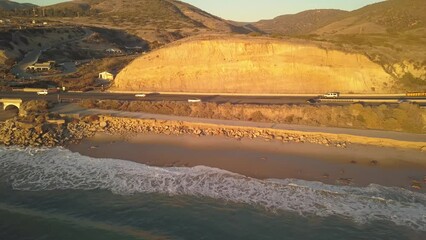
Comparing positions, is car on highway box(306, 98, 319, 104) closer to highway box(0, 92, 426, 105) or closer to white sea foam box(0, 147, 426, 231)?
highway box(0, 92, 426, 105)

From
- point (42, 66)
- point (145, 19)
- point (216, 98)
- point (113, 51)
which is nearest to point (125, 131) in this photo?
point (216, 98)

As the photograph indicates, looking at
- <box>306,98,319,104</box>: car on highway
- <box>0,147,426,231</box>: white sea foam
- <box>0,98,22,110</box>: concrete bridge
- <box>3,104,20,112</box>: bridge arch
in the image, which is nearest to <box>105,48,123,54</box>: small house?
<box>3,104,20,112</box>: bridge arch

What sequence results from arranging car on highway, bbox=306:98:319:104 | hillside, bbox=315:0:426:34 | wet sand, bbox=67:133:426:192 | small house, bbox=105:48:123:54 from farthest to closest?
1. small house, bbox=105:48:123:54
2. hillside, bbox=315:0:426:34
3. car on highway, bbox=306:98:319:104
4. wet sand, bbox=67:133:426:192

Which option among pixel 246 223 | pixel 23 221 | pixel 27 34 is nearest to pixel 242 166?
pixel 246 223

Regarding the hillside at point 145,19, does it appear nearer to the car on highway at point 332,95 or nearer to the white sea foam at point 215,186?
the car on highway at point 332,95

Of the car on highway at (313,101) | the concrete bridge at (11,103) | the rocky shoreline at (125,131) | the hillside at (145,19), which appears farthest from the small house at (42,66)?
the car on highway at (313,101)

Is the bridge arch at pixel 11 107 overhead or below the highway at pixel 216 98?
below

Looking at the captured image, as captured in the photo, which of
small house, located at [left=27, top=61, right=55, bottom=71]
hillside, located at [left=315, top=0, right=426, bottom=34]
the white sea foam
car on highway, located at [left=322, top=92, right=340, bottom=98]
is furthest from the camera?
hillside, located at [left=315, top=0, right=426, bottom=34]
